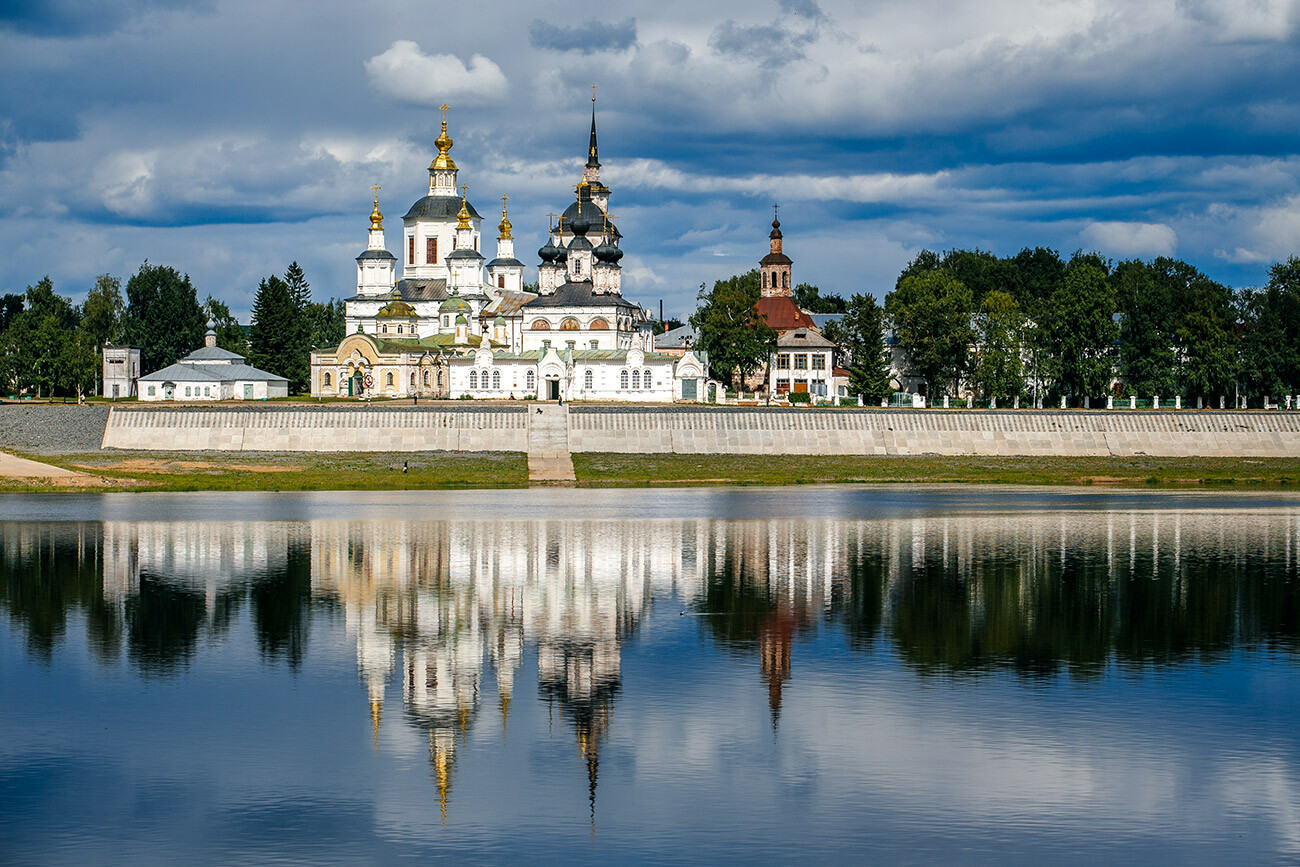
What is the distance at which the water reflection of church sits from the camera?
69.6 ft

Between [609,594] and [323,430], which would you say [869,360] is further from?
[609,594]

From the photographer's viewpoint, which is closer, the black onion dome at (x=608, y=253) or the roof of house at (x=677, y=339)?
the black onion dome at (x=608, y=253)

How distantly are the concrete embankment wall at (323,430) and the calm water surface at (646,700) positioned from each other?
31224 mm

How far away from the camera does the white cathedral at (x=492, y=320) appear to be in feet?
299

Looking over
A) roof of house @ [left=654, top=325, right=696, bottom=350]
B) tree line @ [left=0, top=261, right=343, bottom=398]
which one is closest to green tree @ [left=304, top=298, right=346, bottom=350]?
tree line @ [left=0, top=261, right=343, bottom=398]

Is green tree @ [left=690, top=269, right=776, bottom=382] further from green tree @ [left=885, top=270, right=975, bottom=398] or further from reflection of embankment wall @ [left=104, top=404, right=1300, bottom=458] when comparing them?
reflection of embankment wall @ [left=104, top=404, right=1300, bottom=458]

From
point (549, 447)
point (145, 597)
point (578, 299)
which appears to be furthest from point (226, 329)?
point (145, 597)

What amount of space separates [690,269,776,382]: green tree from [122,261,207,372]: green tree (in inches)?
1532

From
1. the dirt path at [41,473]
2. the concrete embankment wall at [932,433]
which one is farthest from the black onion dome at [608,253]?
the dirt path at [41,473]

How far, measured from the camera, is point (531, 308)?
97625 millimetres

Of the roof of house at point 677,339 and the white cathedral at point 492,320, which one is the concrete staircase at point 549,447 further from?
the roof of house at point 677,339

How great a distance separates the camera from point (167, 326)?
110 metres

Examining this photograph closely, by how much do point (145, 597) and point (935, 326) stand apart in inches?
2810

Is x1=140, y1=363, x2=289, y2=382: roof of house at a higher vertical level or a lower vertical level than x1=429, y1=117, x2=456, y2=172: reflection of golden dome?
lower
